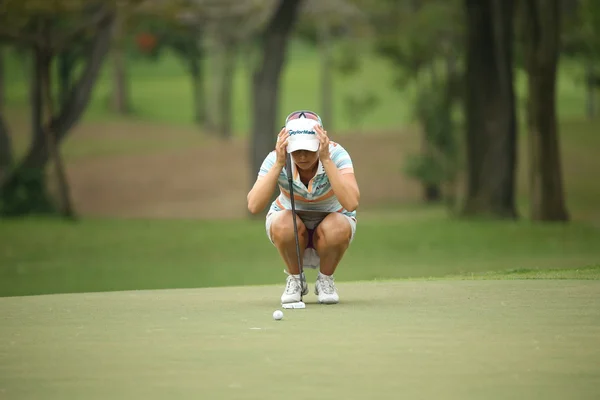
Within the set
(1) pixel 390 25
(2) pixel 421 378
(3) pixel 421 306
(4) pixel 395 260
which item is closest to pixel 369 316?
(3) pixel 421 306

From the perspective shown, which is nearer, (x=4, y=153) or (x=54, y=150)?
(x=54, y=150)

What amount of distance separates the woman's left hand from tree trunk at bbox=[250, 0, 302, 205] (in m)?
22.5

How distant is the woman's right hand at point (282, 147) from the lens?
915cm

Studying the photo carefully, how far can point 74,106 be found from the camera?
109ft

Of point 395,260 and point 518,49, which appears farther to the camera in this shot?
point 518,49

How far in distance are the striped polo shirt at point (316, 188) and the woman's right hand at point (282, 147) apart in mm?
226

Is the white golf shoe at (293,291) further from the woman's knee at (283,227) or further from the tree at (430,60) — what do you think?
the tree at (430,60)

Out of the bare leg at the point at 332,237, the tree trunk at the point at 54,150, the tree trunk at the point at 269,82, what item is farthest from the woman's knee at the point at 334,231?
the tree trunk at the point at 269,82

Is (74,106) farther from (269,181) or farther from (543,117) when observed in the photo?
(269,181)

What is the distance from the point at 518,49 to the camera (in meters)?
45.1

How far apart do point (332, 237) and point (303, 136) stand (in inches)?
38.3

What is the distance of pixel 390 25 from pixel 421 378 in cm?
4558

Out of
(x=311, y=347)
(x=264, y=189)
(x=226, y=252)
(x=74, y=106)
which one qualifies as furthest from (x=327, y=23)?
(x=311, y=347)

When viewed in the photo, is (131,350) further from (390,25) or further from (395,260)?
(390,25)
